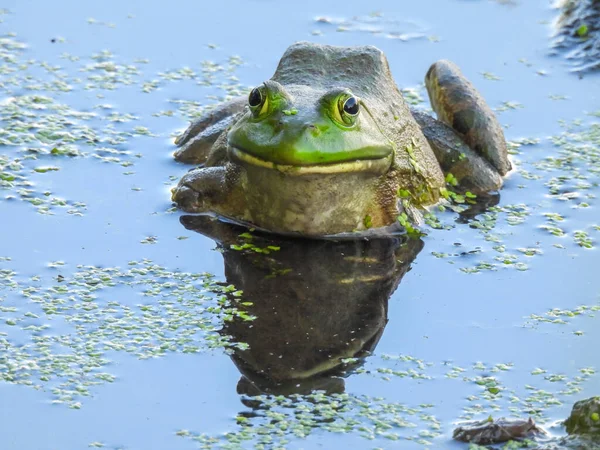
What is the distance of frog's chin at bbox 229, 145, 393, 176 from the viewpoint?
551cm

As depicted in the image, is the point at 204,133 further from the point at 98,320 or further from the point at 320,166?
the point at 98,320

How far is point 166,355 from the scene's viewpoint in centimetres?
473

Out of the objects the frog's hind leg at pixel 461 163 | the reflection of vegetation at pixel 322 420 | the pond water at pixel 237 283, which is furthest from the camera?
the frog's hind leg at pixel 461 163

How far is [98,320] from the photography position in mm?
4977

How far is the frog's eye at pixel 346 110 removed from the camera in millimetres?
5609

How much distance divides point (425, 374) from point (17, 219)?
2469 mm

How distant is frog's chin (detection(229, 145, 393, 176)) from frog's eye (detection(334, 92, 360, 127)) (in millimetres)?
203

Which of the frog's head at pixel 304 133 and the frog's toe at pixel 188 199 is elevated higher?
the frog's head at pixel 304 133

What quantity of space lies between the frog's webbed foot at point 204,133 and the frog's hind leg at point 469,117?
4.16ft

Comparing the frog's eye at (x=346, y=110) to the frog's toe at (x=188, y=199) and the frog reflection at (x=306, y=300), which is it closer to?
the frog reflection at (x=306, y=300)

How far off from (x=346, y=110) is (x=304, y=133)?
304mm

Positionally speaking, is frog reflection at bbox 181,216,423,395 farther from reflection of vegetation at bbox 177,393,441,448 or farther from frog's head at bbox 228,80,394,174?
frog's head at bbox 228,80,394,174

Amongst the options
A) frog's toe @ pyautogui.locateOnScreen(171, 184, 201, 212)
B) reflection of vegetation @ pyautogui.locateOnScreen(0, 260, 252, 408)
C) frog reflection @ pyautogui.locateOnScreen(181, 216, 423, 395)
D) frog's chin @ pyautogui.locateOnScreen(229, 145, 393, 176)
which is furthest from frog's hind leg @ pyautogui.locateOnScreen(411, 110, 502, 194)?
reflection of vegetation @ pyautogui.locateOnScreen(0, 260, 252, 408)

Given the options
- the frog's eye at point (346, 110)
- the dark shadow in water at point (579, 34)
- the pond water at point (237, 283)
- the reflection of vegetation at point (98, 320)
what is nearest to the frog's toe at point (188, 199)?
the pond water at point (237, 283)
